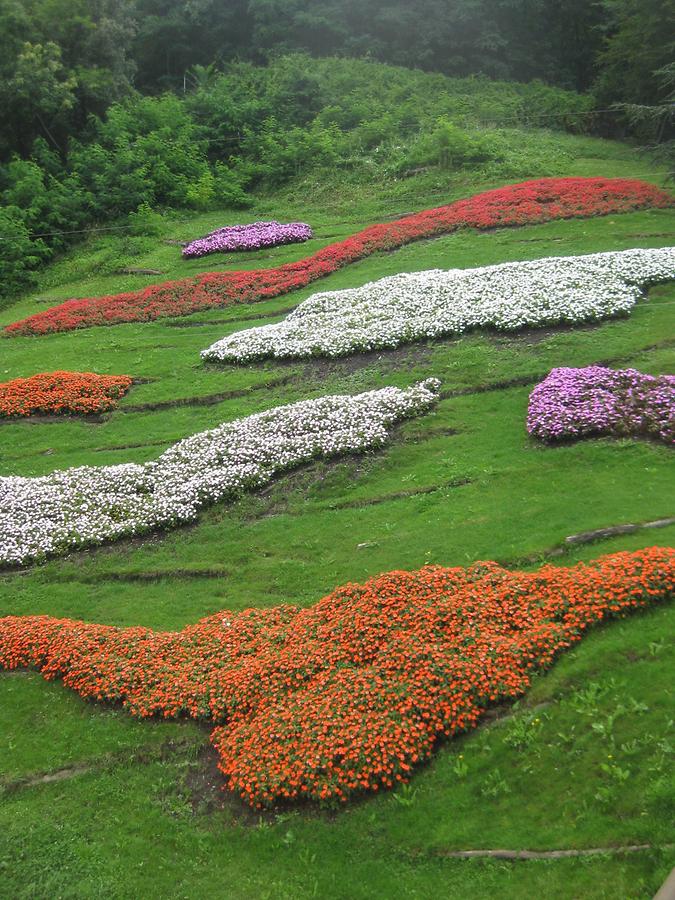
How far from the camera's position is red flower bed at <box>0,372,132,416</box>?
Answer: 1178 inches

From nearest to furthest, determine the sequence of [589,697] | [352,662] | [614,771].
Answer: [614,771] < [589,697] < [352,662]

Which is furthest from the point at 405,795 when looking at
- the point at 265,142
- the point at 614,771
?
the point at 265,142

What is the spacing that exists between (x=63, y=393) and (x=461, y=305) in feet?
54.4

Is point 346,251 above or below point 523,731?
→ above

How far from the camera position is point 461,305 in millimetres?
29844

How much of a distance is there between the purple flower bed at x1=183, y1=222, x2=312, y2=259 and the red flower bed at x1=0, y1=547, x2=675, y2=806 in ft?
109

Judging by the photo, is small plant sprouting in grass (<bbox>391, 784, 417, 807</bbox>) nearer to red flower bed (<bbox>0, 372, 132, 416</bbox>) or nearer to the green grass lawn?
the green grass lawn

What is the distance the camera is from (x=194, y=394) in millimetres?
29375

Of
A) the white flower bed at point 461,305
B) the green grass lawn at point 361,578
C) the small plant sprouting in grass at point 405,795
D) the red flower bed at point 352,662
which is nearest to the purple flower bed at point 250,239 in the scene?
the green grass lawn at point 361,578

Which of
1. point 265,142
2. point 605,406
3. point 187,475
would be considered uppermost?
point 265,142

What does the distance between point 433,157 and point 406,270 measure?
17362 millimetres

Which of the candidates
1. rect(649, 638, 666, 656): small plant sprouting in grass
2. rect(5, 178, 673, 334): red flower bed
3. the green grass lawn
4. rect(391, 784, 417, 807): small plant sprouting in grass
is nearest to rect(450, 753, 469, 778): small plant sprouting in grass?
the green grass lawn

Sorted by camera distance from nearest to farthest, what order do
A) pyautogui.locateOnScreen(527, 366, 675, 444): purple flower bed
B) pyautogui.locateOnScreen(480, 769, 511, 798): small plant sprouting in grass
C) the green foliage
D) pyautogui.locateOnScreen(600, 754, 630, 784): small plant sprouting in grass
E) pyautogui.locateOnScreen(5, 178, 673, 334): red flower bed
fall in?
pyautogui.locateOnScreen(600, 754, 630, 784): small plant sprouting in grass → pyautogui.locateOnScreen(480, 769, 511, 798): small plant sprouting in grass → pyautogui.locateOnScreen(527, 366, 675, 444): purple flower bed → pyautogui.locateOnScreen(5, 178, 673, 334): red flower bed → the green foliage

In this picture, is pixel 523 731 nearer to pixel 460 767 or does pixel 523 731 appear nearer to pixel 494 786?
pixel 494 786
